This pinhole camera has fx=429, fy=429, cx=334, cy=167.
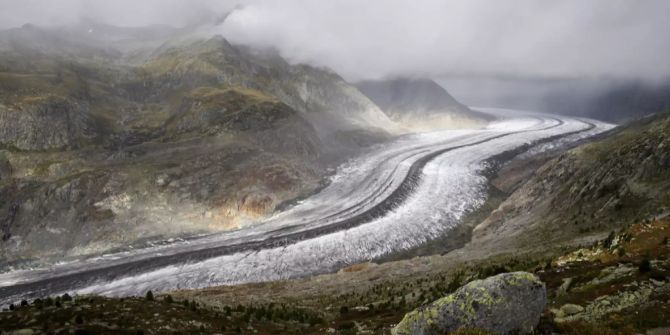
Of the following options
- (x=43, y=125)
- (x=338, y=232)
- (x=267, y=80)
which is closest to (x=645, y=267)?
(x=338, y=232)

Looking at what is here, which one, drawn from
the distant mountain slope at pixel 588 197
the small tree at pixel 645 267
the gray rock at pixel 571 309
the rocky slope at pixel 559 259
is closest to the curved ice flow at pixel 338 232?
the rocky slope at pixel 559 259

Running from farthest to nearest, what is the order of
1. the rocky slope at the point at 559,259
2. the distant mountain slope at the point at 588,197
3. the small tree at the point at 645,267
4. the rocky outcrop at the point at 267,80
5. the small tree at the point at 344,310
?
the rocky outcrop at the point at 267,80
the distant mountain slope at the point at 588,197
the small tree at the point at 344,310
the small tree at the point at 645,267
the rocky slope at the point at 559,259

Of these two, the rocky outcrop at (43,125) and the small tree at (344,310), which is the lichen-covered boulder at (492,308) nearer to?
the small tree at (344,310)

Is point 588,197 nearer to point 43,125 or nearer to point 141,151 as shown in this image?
point 141,151

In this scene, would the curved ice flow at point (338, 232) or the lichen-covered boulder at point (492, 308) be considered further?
the curved ice flow at point (338, 232)

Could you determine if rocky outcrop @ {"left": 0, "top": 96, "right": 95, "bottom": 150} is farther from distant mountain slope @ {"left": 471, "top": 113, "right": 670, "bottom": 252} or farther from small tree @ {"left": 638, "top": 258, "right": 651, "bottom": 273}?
small tree @ {"left": 638, "top": 258, "right": 651, "bottom": 273}

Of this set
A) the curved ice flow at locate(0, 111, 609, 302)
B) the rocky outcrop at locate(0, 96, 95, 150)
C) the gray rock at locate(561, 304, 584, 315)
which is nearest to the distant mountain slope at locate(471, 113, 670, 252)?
the curved ice flow at locate(0, 111, 609, 302)

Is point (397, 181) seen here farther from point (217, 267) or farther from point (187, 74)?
point (187, 74)
